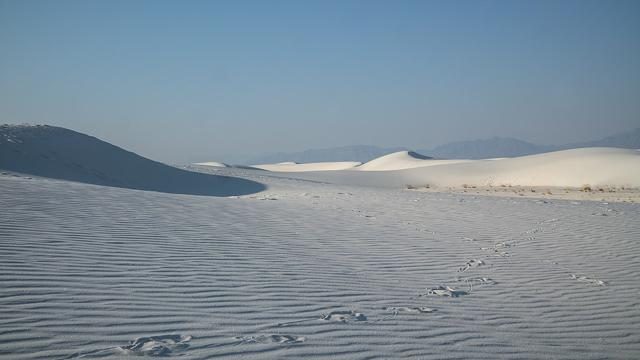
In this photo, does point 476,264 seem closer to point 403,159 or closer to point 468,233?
point 468,233

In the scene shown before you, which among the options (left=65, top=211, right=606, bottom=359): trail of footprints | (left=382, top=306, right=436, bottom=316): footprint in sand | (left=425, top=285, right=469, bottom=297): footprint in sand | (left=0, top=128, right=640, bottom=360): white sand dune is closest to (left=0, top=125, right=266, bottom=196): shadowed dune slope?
(left=0, top=128, right=640, bottom=360): white sand dune

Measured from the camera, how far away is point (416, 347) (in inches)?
153

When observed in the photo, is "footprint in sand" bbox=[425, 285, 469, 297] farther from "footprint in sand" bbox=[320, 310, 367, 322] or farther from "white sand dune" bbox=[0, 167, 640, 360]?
"footprint in sand" bbox=[320, 310, 367, 322]

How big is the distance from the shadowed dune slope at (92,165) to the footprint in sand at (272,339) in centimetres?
1605

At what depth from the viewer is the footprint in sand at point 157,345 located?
333cm

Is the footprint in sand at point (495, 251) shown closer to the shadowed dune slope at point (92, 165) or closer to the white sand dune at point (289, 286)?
the white sand dune at point (289, 286)

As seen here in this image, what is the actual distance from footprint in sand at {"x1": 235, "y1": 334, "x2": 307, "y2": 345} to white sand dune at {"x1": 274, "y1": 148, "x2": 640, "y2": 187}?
28731 mm

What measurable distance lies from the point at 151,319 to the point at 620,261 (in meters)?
7.58

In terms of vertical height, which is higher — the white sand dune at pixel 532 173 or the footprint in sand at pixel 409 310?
the white sand dune at pixel 532 173

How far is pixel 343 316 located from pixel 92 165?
19454 millimetres

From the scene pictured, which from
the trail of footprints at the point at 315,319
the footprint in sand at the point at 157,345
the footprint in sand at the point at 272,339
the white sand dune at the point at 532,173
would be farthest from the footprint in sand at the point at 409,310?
the white sand dune at the point at 532,173

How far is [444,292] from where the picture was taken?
5602mm

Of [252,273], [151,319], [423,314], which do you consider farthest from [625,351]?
[151,319]

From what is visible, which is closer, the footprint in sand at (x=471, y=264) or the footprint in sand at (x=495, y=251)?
the footprint in sand at (x=471, y=264)
